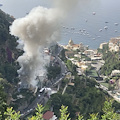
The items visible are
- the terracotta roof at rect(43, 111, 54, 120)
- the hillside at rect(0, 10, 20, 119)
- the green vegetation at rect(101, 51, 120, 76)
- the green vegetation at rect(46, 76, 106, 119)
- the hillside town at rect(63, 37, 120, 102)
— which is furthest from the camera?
the green vegetation at rect(101, 51, 120, 76)

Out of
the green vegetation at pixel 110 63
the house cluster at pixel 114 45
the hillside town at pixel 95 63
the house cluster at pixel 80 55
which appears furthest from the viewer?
the house cluster at pixel 114 45

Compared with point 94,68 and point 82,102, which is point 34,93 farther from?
point 94,68

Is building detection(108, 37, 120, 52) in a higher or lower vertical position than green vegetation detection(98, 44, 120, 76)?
higher

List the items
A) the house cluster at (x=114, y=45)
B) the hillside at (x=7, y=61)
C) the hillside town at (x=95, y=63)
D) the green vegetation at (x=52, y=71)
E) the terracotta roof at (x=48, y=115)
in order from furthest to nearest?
the house cluster at (x=114, y=45) → the hillside town at (x=95, y=63) → the green vegetation at (x=52, y=71) → the hillside at (x=7, y=61) → the terracotta roof at (x=48, y=115)

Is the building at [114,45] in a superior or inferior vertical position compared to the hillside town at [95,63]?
superior

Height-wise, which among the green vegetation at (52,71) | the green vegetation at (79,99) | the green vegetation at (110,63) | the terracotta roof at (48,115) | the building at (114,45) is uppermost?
the building at (114,45)

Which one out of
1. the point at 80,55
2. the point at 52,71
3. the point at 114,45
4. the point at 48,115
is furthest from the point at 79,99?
the point at 114,45

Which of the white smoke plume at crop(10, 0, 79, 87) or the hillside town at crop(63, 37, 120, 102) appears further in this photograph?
the hillside town at crop(63, 37, 120, 102)

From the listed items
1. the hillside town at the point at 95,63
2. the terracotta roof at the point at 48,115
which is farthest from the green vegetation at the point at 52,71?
the terracotta roof at the point at 48,115

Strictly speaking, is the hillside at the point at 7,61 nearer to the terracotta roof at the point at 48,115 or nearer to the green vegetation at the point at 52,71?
the terracotta roof at the point at 48,115

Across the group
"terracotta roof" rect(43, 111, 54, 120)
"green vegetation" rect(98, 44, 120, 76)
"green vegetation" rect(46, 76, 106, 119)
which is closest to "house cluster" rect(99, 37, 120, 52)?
"green vegetation" rect(98, 44, 120, 76)

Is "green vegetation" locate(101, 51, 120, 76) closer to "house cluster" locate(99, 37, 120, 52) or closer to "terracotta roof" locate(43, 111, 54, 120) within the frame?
"house cluster" locate(99, 37, 120, 52)
